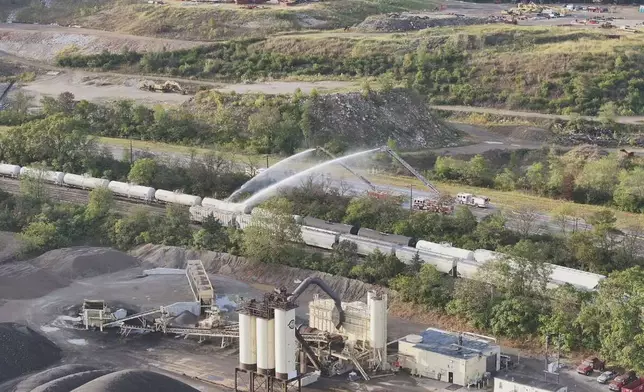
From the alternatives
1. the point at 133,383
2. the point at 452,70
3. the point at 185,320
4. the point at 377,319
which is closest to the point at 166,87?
the point at 452,70

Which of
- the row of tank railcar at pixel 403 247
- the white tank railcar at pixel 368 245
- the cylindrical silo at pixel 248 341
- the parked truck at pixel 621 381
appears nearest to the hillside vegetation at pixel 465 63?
the row of tank railcar at pixel 403 247

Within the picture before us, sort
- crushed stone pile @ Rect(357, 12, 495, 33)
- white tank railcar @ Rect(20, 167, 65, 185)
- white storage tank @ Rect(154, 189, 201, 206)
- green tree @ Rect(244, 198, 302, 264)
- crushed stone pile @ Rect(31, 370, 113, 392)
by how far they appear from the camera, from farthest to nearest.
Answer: crushed stone pile @ Rect(357, 12, 495, 33) < white tank railcar @ Rect(20, 167, 65, 185) < white storage tank @ Rect(154, 189, 201, 206) < green tree @ Rect(244, 198, 302, 264) < crushed stone pile @ Rect(31, 370, 113, 392)

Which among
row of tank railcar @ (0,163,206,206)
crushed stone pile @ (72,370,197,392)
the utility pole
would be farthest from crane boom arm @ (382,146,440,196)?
crushed stone pile @ (72,370,197,392)

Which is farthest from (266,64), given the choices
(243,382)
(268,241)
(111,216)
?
(243,382)

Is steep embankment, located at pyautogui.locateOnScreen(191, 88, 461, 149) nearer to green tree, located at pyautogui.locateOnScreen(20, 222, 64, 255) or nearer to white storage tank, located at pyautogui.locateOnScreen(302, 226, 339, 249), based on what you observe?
white storage tank, located at pyautogui.locateOnScreen(302, 226, 339, 249)

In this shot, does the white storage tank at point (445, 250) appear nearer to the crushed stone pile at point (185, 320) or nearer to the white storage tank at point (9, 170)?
the crushed stone pile at point (185, 320)

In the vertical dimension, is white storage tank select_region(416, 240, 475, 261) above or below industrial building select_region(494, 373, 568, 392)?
above
